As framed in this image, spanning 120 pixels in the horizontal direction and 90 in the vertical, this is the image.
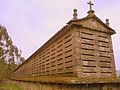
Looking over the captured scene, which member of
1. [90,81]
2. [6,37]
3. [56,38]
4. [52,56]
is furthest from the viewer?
[6,37]

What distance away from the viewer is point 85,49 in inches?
328

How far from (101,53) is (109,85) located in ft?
6.09

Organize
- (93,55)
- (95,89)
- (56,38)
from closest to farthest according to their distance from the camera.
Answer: (95,89) → (93,55) → (56,38)

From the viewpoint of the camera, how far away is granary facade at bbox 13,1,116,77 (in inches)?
317

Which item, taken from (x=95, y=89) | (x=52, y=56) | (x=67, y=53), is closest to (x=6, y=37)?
(x=52, y=56)

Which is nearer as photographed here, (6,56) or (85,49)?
(85,49)

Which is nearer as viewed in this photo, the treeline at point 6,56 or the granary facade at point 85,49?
the granary facade at point 85,49

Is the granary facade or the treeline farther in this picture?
the treeline

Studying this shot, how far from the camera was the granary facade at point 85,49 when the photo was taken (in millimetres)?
8062

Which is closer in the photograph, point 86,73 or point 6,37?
point 86,73

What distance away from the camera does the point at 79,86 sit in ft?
22.2

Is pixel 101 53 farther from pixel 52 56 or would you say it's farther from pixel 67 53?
pixel 52 56

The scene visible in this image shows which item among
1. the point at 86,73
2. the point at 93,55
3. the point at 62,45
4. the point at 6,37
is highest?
the point at 6,37

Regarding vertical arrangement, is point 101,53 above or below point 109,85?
above
